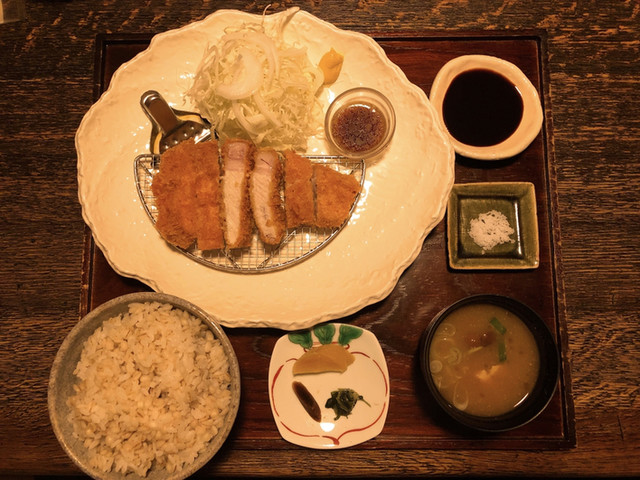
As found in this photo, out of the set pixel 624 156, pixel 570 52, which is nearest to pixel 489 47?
pixel 570 52

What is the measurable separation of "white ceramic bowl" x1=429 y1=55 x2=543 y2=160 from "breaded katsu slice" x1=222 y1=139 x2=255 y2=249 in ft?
3.90

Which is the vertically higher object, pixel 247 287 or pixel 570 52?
pixel 570 52

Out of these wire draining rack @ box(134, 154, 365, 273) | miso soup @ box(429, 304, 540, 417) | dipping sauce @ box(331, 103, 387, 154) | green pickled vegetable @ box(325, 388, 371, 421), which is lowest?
green pickled vegetable @ box(325, 388, 371, 421)

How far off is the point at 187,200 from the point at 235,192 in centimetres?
27

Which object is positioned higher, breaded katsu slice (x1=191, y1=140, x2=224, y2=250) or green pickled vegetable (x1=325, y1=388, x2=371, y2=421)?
breaded katsu slice (x1=191, y1=140, x2=224, y2=250)

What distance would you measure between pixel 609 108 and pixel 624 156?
318mm

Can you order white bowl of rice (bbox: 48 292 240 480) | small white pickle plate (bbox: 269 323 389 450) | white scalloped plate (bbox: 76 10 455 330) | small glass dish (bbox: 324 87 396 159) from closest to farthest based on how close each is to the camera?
white bowl of rice (bbox: 48 292 240 480) < small white pickle plate (bbox: 269 323 389 450) < white scalloped plate (bbox: 76 10 455 330) < small glass dish (bbox: 324 87 396 159)

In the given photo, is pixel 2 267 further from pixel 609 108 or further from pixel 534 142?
pixel 609 108

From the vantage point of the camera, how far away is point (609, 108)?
2861mm

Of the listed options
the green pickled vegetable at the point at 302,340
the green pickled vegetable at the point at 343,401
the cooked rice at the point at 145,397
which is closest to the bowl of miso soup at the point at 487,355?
the green pickled vegetable at the point at 343,401

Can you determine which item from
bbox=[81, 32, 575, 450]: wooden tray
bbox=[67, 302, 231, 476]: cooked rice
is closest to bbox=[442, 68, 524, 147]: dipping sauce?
bbox=[81, 32, 575, 450]: wooden tray

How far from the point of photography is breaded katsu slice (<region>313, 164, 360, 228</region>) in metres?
2.57

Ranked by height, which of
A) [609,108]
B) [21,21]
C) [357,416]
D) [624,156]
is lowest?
[357,416]

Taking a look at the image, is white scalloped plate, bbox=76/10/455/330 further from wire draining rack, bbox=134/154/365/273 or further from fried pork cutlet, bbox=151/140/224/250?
fried pork cutlet, bbox=151/140/224/250
